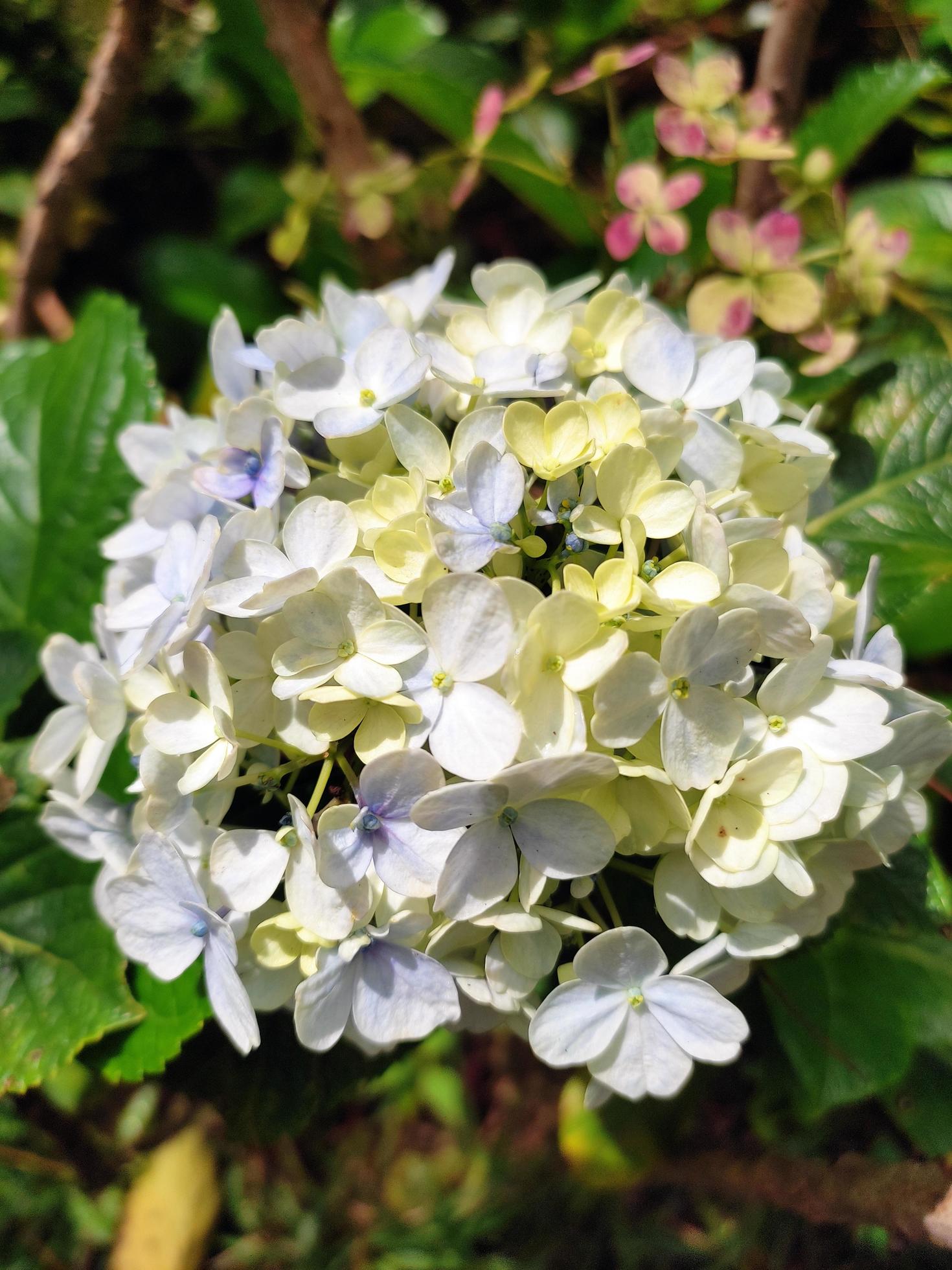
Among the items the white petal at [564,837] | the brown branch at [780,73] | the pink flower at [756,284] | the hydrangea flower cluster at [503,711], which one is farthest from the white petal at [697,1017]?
the brown branch at [780,73]

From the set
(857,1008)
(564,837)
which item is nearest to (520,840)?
(564,837)

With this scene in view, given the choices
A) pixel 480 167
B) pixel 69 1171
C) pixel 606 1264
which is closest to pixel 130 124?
pixel 480 167

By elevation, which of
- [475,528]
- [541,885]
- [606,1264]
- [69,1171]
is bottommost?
[606,1264]

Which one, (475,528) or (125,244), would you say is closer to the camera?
(475,528)

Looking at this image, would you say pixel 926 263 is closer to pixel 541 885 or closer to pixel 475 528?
pixel 475 528

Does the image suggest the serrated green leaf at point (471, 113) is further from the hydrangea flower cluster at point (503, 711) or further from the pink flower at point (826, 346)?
the hydrangea flower cluster at point (503, 711)

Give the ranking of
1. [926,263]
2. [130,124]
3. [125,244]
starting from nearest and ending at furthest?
[926,263], [130,124], [125,244]

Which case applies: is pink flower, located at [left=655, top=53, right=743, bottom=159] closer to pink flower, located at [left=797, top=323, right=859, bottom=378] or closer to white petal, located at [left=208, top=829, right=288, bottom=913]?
pink flower, located at [left=797, top=323, right=859, bottom=378]
